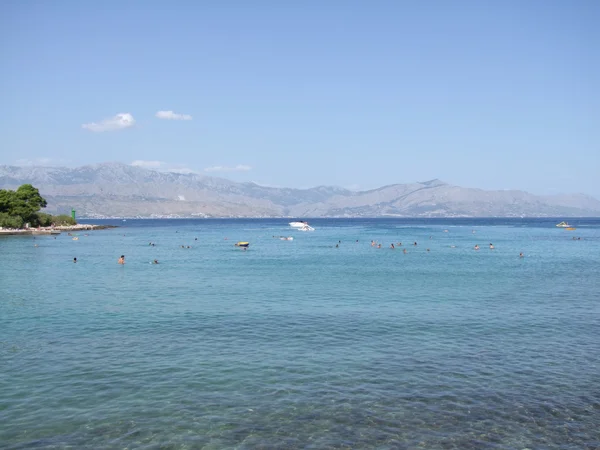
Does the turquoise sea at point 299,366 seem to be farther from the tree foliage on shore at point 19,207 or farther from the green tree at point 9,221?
the tree foliage on shore at point 19,207

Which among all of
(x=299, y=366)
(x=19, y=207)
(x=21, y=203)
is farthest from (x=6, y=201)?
(x=299, y=366)

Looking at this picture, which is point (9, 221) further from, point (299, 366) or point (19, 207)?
point (299, 366)

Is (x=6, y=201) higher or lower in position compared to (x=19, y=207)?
higher

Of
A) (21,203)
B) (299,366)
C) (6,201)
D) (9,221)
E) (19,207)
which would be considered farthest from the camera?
(21,203)

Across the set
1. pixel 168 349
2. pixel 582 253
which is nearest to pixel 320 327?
pixel 168 349

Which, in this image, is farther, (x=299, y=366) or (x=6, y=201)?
(x=6, y=201)

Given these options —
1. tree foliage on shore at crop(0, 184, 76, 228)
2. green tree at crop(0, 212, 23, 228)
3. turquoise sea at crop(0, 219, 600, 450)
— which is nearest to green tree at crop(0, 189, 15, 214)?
tree foliage on shore at crop(0, 184, 76, 228)

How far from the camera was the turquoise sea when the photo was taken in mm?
17312

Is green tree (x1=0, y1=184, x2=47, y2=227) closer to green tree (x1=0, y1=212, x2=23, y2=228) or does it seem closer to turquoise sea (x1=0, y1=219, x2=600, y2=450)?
green tree (x1=0, y1=212, x2=23, y2=228)

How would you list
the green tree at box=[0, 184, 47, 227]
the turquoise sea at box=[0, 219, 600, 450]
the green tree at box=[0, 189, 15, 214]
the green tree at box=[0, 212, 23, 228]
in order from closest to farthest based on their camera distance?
the turquoise sea at box=[0, 219, 600, 450]
the green tree at box=[0, 212, 23, 228]
the green tree at box=[0, 189, 15, 214]
the green tree at box=[0, 184, 47, 227]

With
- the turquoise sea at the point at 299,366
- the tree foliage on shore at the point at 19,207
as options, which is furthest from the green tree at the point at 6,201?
the turquoise sea at the point at 299,366

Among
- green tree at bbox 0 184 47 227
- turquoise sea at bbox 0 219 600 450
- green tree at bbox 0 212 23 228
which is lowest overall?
turquoise sea at bbox 0 219 600 450

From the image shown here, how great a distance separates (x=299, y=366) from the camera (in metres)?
24.0

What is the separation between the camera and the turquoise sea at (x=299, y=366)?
17312 millimetres
